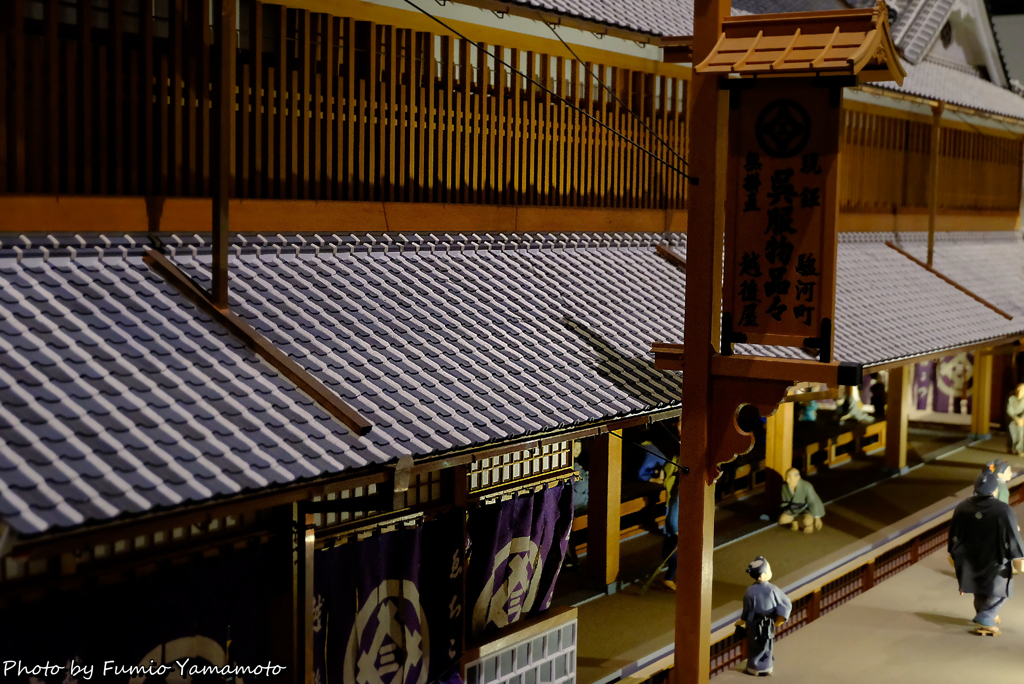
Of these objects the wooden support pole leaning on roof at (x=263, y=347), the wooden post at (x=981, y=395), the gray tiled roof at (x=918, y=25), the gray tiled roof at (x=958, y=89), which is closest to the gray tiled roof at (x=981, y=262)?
the wooden post at (x=981, y=395)

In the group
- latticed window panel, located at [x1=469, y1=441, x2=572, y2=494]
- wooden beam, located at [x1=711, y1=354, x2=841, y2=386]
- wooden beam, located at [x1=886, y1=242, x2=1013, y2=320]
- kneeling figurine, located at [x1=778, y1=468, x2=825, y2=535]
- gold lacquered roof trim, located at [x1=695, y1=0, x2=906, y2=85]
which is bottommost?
kneeling figurine, located at [x1=778, y1=468, x2=825, y2=535]

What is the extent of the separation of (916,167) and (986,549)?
324 inches

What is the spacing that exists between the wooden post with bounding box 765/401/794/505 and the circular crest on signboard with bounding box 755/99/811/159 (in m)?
7.72

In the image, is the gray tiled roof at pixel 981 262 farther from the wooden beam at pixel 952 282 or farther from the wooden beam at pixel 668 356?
the wooden beam at pixel 668 356

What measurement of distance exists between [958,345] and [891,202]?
4.56 metres

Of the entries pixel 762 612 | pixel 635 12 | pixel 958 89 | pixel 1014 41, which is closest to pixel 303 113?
pixel 635 12

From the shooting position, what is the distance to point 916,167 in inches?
692

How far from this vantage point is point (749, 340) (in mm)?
8117

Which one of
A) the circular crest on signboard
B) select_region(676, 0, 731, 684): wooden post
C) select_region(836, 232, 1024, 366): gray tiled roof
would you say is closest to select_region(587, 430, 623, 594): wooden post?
select_region(836, 232, 1024, 366): gray tiled roof

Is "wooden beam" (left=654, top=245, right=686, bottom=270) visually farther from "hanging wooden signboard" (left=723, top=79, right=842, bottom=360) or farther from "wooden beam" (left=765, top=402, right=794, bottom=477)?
"wooden beam" (left=765, top=402, right=794, bottom=477)

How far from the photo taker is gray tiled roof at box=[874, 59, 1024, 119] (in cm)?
1570

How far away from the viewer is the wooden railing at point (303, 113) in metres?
6.68

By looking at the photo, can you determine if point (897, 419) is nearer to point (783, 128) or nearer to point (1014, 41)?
point (783, 128)

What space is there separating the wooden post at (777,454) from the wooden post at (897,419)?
3.77 meters
